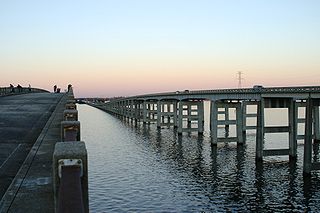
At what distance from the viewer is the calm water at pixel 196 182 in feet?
73.8

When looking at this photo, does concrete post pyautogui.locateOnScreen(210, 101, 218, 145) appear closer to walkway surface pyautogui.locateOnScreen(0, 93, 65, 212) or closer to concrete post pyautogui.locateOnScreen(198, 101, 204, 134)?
concrete post pyautogui.locateOnScreen(198, 101, 204, 134)

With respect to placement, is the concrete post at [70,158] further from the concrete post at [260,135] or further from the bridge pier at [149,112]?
the bridge pier at [149,112]

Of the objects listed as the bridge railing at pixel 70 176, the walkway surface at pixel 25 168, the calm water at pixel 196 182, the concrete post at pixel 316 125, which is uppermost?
the bridge railing at pixel 70 176

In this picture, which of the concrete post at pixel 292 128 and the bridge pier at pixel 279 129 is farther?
the bridge pier at pixel 279 129

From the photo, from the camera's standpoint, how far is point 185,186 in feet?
89.4

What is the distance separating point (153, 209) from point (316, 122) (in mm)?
37054

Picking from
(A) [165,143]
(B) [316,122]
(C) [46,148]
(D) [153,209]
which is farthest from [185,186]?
(B) [316,122]

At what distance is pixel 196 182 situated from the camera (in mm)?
28578

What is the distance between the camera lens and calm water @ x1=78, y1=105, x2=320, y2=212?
22.5 meters

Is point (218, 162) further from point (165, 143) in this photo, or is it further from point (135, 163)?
point (165, 143)

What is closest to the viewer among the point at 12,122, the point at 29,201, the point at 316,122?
the point at 29,201

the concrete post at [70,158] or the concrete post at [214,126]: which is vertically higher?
the concrete post at [70,158]

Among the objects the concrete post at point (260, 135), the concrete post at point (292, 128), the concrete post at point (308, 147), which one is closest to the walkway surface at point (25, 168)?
the concrete post at point (308, 147)

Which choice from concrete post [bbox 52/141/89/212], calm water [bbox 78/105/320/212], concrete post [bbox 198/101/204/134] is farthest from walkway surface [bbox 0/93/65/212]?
concrete post [bbox 198/101/204/134]
